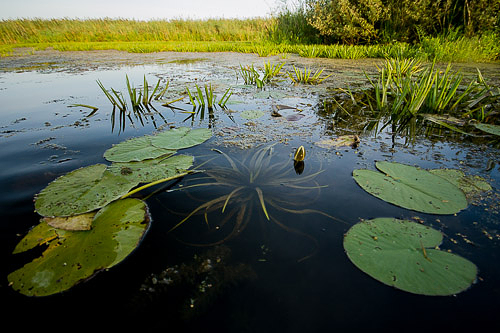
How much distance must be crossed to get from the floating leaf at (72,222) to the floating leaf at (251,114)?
59.7 inches

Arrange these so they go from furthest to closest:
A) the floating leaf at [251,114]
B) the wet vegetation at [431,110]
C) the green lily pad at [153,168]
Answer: the floating leaf at [251,114] < the wet vegetation at [431,110] < the green lily pad at [153,168]

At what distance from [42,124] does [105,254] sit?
1.93m

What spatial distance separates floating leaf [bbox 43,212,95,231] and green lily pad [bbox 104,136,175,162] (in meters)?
0.47

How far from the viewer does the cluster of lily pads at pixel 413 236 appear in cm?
69

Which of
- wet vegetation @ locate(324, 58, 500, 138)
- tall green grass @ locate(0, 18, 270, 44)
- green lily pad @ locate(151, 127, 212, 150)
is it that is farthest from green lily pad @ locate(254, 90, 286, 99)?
tall green grass @ locate(0, 18, 270, 44)

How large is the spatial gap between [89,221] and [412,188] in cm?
144

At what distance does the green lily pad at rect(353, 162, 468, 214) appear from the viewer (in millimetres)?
966

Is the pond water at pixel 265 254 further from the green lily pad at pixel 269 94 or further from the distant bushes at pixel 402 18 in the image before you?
the distant bushes at pixel 402 18

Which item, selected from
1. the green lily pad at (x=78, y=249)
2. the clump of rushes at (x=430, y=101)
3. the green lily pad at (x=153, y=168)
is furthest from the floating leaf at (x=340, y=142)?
the green lily pad at (x=78, y=249)

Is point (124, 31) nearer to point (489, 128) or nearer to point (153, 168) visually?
point (153, 168)

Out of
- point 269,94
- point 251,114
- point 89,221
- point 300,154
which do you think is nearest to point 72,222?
point 89,221

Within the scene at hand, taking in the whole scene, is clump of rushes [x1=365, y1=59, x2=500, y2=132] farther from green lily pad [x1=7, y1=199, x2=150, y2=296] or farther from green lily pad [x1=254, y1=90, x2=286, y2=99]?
green lily pad [x1=7, y1=199, x2=150, y2=296]

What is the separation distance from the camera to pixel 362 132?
1.81 meters

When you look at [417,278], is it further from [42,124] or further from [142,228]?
[42,124]
